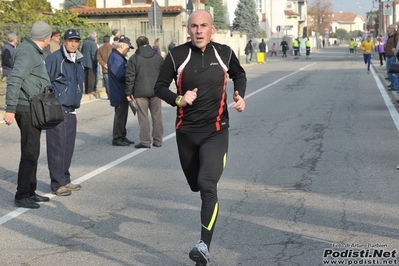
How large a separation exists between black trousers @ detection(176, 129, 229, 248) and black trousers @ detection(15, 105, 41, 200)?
8.84 feet

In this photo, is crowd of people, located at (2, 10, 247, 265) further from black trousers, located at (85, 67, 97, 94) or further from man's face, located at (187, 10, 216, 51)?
black trousers, located at (85, 67, 97, 94)

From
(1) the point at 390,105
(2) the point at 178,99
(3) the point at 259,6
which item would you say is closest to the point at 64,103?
(2) the point at 178,99

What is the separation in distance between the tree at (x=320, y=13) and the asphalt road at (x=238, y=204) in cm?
14204

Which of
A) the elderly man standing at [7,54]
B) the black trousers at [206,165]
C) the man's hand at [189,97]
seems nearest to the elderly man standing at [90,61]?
the elderly man standing at [7,54]

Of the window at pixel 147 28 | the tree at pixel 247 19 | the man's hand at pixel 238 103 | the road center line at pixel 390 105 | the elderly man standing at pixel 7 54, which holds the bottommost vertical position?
the road center line at pixel 390 105

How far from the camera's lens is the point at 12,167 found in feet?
37.6

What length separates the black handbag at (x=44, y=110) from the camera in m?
8.38

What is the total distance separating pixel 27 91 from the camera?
27.7 feet

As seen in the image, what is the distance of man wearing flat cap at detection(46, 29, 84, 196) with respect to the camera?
9.21 meters

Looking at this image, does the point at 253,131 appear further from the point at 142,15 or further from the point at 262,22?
the point at 262,22

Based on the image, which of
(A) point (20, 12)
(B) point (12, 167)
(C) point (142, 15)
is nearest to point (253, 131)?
(B) point (12, 167)

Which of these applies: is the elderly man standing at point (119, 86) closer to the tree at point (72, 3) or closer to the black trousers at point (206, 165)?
the black trousers at point (206, 165)

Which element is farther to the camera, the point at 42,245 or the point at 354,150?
the point at 354,150

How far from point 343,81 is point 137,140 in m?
17.2
